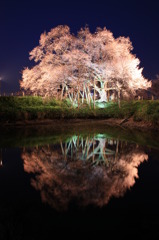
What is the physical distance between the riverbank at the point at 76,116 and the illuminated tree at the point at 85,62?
356 centimetres

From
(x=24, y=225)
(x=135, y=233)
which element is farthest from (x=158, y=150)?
(x=24, y=225)

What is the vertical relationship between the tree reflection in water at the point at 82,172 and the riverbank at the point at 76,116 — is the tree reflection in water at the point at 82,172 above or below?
below

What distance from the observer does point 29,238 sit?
2.66 metres

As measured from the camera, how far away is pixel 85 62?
88.0 feet

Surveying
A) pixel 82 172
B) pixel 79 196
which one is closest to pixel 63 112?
pixel 82 172

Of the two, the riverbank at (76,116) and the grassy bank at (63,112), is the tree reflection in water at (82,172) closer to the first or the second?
the riverbank at (76,116)

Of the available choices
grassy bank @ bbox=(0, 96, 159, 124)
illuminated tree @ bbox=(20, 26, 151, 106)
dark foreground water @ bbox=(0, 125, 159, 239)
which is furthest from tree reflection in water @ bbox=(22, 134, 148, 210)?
illuminated tree @ bbox=(20, 26, 151, 106)

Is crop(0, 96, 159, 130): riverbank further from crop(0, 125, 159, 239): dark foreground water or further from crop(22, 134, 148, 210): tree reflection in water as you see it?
crop(0, 125, 159, 239): dark foreground water

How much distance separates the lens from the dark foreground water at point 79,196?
9.37 ft

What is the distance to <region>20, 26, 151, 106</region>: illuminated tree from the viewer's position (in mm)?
26953

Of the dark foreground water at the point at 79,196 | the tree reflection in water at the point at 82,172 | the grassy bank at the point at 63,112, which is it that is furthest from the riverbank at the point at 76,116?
the dark foreground water at the point at 79,196

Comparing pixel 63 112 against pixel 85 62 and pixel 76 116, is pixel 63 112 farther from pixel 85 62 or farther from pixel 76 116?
pixel 85 62

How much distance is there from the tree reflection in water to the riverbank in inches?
354

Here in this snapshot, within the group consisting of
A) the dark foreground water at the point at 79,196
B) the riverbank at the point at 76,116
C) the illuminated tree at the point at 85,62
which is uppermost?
the illuminated tree at the point at 85,62
